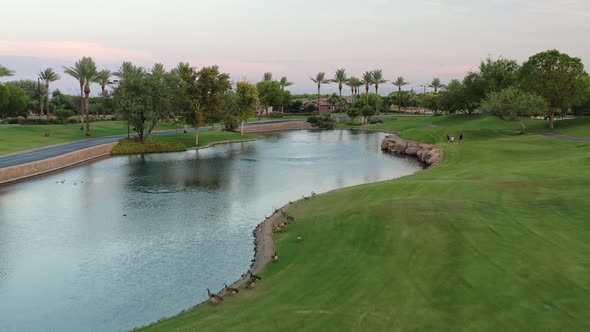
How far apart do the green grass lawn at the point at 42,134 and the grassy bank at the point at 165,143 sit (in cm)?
824

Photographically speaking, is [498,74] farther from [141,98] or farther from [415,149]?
[141,98]

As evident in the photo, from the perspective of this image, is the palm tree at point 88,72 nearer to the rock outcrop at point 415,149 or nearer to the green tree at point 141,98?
the green tree at point 141,98

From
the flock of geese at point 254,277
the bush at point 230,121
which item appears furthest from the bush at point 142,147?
the flock of geese at point 254,277

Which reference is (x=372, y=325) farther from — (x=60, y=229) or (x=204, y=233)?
(x=60, y=229)

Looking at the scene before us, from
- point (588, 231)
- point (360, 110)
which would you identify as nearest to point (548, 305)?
point (588, 231)

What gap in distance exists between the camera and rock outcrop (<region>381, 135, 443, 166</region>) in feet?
243

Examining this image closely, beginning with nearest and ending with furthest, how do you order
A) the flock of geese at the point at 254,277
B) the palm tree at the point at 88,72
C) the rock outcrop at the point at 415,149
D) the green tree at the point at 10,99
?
the flock of geese at the point at 254,277, the rock outcrop at the point at 415,149, the palm tree at the point at 88,72, the green tree at the point at 10,99

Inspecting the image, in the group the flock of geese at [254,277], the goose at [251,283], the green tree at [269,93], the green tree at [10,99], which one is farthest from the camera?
the green tree at [269,93]

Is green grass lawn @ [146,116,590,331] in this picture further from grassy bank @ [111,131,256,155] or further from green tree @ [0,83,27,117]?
green tree @ [0,83,27,117]

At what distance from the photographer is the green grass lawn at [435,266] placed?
60.7ft

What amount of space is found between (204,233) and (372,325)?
74.2 feet

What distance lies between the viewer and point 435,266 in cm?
2330

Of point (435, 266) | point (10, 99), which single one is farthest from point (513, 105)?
point (10, 99)

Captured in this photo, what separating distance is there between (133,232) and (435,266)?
26.2 m
